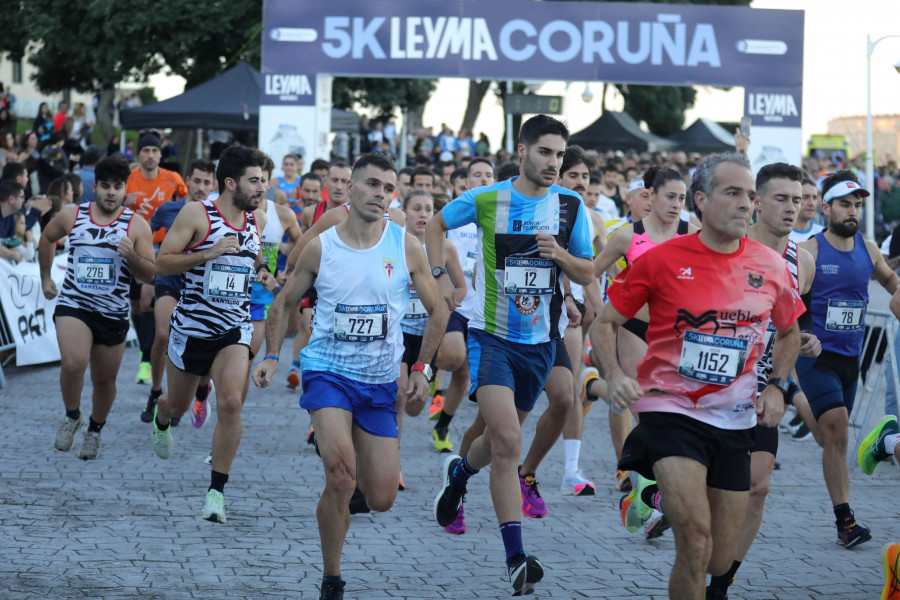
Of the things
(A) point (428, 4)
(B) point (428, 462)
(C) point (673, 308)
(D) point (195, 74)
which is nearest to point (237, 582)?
(C) point (673, 308)

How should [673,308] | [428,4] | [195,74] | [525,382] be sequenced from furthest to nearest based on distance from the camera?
1. [195,74]
2. [428,4]
3. [525,382]
4. [673,308]

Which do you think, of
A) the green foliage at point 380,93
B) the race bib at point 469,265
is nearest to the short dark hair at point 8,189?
the race bib at point 469,265

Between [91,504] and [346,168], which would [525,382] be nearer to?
[91,504]

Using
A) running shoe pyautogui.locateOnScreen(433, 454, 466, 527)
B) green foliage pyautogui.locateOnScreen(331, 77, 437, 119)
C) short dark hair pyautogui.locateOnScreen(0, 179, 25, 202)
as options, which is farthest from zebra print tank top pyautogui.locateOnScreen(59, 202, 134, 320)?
green foliage pyautogui.locateOnScreen(331, 77, 437, 119)

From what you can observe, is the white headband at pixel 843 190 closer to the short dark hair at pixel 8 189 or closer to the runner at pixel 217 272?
the runner at pixel 217 272

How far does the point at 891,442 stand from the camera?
6.12 meters

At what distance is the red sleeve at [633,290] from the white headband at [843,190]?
2783mm

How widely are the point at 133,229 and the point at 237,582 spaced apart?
11.5 ft

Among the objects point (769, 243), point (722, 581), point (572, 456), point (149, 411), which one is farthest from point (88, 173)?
point (722, 581)

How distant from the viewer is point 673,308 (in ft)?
14.7

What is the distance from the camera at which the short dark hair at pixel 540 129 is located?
19.2 feet

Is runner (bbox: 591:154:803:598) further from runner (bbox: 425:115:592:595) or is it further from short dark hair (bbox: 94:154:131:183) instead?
short dark hair (bbox: 94:154:131:183)

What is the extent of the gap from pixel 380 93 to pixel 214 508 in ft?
93.4

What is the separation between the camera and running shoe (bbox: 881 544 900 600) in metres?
5.07
